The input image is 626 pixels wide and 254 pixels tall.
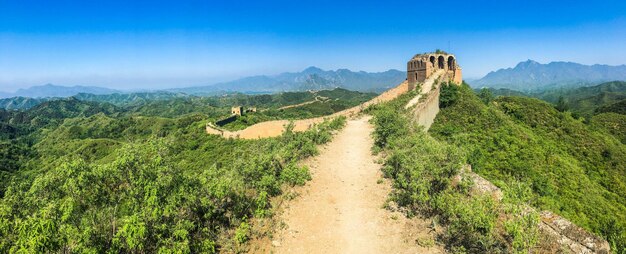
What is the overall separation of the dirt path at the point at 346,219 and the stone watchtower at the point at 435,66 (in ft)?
68.4

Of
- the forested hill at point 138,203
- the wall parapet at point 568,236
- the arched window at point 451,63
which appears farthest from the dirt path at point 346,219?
the arched window at point 451,63

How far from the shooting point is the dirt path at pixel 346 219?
7730 mm

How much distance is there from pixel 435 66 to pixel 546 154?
12.8m

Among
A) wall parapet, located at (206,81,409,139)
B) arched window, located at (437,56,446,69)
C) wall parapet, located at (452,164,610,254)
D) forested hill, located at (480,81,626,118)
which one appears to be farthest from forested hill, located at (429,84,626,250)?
forested hill, located at (480,81,626,118)

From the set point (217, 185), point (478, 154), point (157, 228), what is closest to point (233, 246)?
point (217, 185)

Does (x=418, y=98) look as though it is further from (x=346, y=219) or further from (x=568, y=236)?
(x=568, y=236)

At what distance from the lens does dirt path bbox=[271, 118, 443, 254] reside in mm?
7730

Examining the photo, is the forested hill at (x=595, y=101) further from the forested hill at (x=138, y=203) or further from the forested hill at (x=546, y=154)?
the forested hill at (x=138, y=203)

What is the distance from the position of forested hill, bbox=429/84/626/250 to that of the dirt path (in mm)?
5015

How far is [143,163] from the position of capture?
22.0 ft

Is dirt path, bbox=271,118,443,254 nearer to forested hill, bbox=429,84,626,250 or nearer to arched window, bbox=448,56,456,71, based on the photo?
forested hill, bbox=429,84,626,250

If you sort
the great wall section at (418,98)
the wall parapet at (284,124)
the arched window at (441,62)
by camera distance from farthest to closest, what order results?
the arched window at (441,62) < the wall parapet at (284,124) < the great wall section at (418,98)

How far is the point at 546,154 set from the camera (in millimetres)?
21828

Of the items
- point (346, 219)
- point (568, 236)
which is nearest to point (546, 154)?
point (568, 236)
